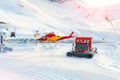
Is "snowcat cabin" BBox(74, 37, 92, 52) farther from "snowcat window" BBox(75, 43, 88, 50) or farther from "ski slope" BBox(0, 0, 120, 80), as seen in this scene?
"ski slope" BBox(0, 0, 120, 80)

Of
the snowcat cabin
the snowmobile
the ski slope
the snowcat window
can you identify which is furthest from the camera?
the snowcat window

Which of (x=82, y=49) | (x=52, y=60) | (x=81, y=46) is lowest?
(x=52, y=60)

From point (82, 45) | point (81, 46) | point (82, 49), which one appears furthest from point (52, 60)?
point (82, 45)

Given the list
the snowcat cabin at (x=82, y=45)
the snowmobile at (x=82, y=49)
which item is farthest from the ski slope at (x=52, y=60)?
the snowcat cabin at (x=82, y=45)

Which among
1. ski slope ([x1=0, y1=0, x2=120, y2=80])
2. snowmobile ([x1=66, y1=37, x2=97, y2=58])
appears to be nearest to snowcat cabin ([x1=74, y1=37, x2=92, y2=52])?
snowmobile ([x1=66, y1=37, x2=97, y2=58])

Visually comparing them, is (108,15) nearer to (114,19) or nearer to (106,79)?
(114,19)

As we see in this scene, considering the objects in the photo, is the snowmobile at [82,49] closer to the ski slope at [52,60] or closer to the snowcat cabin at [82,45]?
the snowcat cabin at [82,45]

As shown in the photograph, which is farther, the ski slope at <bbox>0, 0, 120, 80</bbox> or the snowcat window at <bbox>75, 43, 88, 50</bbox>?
the snowcat window at <bbox>75, 43, 88, 50</bbox>

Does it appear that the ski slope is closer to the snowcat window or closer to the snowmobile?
the snowmobile

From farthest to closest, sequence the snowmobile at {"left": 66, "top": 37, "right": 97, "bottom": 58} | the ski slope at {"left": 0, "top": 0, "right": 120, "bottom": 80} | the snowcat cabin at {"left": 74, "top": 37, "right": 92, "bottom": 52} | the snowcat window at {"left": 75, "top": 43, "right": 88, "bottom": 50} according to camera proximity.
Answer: the snowcat window at {"left": 75, "top": 43, "right": 88, "bottom": 50} → the snowcat cabin at {"left": 74, "top": 37, "right": 92, "bottom": 52} → the snowmobile at {"left": 66, "top": 37, "right": 97, "bottom": 58} → the ski slope at {"left": 0, "top": 0, "right": 120, "bottom": 80}

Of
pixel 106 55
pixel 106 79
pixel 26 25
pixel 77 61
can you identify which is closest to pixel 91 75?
pixel 106 79

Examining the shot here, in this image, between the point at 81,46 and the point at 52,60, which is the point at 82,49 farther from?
the point at 52,60
